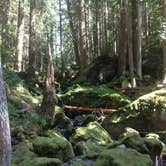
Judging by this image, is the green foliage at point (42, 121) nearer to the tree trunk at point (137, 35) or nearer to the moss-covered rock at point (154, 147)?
the moss-covered rock at point (154, 147)

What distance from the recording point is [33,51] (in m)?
23.2

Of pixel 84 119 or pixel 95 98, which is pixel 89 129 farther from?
pixel 95 98

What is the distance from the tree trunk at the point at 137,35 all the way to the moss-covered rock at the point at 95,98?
2599 millimetres

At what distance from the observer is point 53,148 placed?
9414mm

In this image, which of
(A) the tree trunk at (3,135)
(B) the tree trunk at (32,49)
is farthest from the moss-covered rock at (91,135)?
(B) the tree trunk at (32,49)

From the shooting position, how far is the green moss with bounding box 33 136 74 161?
9.41 m

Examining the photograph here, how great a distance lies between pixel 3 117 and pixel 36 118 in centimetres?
712

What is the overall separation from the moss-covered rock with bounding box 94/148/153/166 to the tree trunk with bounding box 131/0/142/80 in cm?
1125

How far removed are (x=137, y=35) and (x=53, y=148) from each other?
1207 centimetres

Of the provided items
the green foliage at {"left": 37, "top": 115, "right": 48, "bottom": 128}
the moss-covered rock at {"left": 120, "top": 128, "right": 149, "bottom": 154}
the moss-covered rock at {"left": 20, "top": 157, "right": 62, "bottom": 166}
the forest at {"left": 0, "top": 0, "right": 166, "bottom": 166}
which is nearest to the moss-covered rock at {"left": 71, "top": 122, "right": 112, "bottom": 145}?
the forest at {"left": 0, "top": 0, "right": 166, "bottom": 166}

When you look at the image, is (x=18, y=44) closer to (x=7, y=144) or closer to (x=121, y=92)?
(x=121, y=92)

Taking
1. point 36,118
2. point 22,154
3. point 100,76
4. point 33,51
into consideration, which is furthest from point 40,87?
point 22,154

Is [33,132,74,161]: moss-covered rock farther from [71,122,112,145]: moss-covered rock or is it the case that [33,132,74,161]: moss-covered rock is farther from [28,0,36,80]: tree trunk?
[28,0,36,80]: tree trunk

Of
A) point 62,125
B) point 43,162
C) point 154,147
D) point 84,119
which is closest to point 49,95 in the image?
point 62,125
